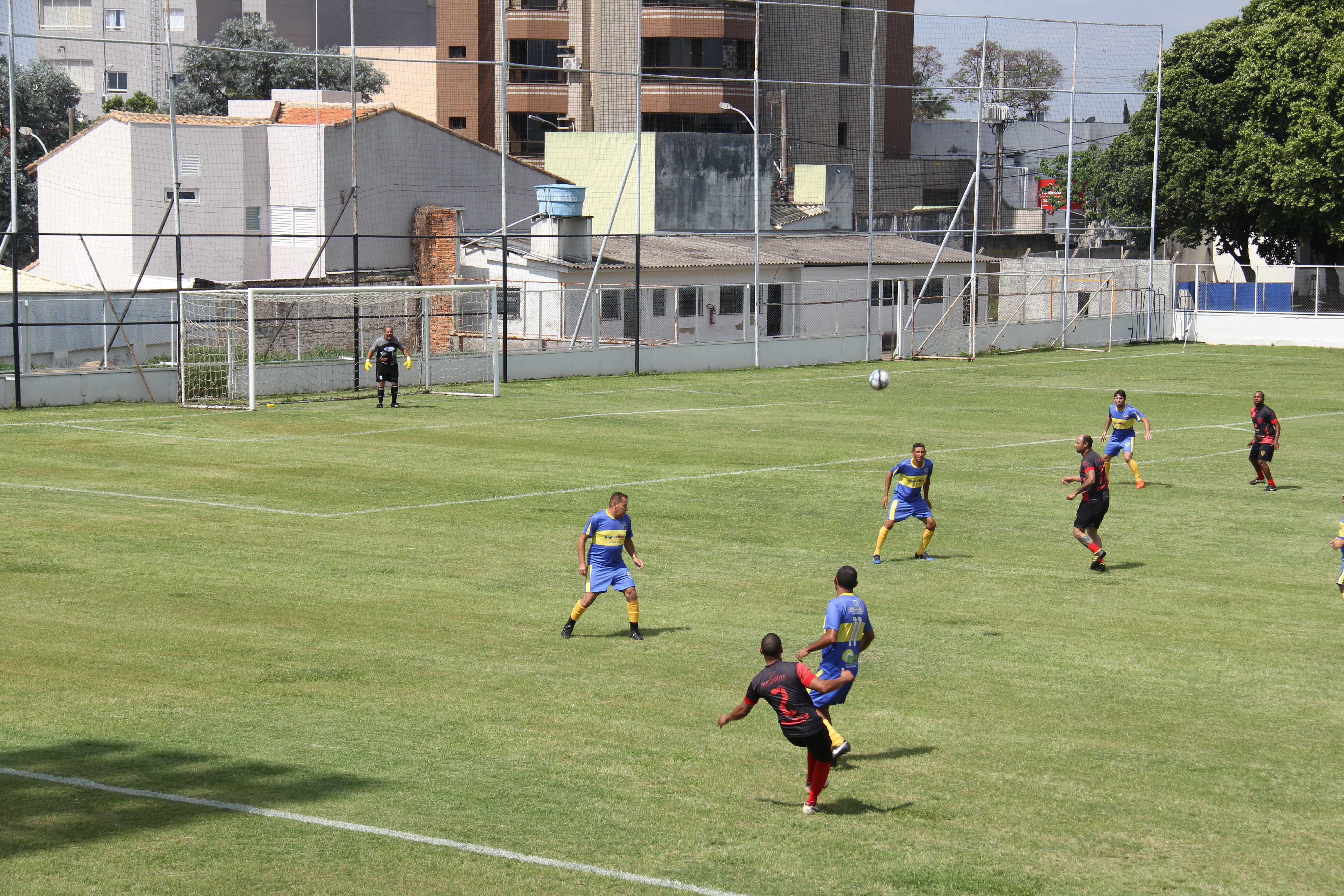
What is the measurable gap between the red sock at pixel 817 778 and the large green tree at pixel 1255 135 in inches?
2251

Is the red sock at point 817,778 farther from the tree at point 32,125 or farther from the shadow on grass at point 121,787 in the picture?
the tree at point 32,125

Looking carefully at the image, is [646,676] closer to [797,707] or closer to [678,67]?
[797,707]

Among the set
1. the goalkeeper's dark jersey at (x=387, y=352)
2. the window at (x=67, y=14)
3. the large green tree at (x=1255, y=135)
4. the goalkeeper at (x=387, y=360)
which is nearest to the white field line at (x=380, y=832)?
the goalkeeper at (x=387, y=360)

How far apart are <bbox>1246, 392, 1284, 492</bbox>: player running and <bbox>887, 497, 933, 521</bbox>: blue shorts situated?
30.2 ft

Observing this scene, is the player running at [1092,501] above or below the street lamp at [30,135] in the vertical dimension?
below

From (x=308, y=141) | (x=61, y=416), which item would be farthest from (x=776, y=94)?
(x=61, y=416)

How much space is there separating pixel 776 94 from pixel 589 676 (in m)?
65.7

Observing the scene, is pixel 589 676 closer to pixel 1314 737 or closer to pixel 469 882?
pixel 469 882

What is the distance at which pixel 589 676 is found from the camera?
44.5ft

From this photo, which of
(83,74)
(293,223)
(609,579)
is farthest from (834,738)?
(83,74)

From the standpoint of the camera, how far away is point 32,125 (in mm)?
58500

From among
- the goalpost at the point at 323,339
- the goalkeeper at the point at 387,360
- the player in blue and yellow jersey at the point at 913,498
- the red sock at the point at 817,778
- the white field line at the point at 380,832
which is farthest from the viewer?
the goalpost at the point at 323,339

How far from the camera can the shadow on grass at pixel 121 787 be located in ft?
30.5

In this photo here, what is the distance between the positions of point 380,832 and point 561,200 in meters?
41.8
